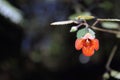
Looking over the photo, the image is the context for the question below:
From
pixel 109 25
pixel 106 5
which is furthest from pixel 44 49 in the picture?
pixel 109 25

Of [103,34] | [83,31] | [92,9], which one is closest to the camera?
[83,31]

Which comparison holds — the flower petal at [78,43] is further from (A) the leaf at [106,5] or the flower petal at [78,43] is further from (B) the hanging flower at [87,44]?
(A) the leaf at [106,5]

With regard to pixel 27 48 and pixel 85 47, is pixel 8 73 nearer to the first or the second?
pixel 27 48

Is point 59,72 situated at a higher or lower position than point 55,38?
lower

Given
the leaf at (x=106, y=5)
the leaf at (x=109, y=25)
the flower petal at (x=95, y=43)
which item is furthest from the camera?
the leaf at (x=106, y=5)

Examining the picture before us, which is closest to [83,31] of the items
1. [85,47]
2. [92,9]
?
[85,47]

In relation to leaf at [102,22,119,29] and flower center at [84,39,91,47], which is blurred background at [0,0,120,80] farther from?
flower center at [84,39,91,47]

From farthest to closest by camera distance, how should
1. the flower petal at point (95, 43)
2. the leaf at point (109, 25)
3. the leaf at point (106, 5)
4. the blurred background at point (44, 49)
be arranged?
the blurred background at point (44, 49) < the leaf at point (106, 5) < the leaf at point (109, 25) < the flower petal at point (95, 43)

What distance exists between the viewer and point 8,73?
2.61 metres

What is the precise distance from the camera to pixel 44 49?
103 inches

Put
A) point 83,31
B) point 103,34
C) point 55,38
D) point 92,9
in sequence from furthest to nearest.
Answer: point 55,38
point 103,34
point 92,9
point 83,31

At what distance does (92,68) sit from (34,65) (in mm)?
426

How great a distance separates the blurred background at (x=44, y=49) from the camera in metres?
2.48

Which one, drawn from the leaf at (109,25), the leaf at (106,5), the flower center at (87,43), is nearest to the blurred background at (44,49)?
the leaf at (106,5)
